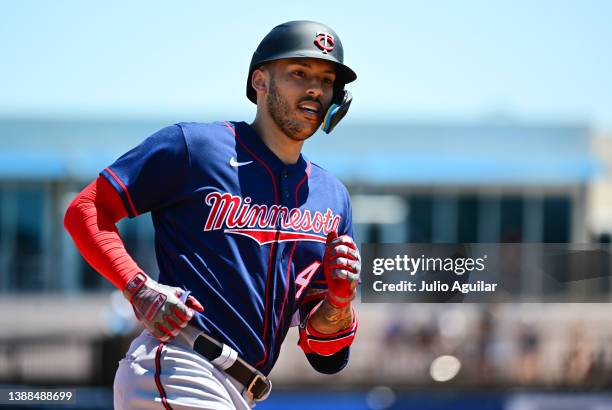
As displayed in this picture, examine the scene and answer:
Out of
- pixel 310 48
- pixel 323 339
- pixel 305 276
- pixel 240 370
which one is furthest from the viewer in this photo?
pixel 323 339

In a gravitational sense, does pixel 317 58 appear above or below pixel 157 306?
above

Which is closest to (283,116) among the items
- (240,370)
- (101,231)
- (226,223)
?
(226,223)

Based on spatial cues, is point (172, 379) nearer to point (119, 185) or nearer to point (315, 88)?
point (119, 185)

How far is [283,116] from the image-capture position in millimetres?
3102

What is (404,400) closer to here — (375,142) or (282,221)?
(282,221)

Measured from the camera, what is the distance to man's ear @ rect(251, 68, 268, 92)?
3174 mm

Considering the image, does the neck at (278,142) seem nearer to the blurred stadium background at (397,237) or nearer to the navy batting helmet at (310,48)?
the navy batting helmet at (310,48)

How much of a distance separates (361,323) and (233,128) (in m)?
17.0

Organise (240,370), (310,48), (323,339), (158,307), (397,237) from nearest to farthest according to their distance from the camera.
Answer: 1. (158,307)
2. (240,370)
3. (310,48)
4. (323,339)
5. (397,237)

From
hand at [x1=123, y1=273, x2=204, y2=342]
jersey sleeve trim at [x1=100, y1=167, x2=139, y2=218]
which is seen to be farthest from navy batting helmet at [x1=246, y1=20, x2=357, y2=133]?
hand at [x1=123, y1=273, x2=204, y2=342]

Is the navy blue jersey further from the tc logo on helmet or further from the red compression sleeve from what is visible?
the tc logo on helmet

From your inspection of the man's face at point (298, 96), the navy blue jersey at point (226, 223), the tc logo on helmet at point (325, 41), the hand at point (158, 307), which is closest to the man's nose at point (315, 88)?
the man's face at point (298, 96)

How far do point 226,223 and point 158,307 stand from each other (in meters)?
0.34

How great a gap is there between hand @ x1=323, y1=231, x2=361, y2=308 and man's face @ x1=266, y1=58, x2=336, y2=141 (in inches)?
14.8
